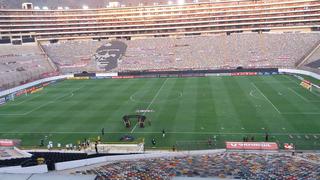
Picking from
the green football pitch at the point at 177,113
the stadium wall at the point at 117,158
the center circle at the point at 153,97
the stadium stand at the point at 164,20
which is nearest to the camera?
the stadium wall at the point at 117,158

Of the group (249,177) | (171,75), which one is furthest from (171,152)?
(171,75)

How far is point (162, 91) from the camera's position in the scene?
192 ft

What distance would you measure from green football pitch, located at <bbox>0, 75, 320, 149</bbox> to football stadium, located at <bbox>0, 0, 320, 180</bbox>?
6.9 inches

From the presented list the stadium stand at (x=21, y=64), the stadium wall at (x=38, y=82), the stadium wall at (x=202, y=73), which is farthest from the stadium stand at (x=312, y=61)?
the stadium stand at (x=21, y=64)

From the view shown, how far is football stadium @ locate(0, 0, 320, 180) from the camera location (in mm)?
26625

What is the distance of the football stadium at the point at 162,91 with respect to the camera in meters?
26.6

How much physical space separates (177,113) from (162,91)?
50.4ft

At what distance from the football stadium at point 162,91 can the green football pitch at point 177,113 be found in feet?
0.57

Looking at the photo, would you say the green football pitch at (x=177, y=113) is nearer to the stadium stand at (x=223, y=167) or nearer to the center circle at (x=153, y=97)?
the center circle at (x=153, y=97)

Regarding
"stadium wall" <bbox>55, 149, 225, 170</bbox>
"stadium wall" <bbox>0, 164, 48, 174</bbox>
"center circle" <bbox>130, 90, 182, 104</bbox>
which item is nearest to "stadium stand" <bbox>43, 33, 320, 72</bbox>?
"center circle" <bbox>130, 90, 182, 104</bbox>

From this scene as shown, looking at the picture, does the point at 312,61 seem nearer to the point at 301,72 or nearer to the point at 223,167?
the point at 301,72

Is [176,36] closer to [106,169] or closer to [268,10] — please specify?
[268,10]

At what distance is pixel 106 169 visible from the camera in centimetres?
2427

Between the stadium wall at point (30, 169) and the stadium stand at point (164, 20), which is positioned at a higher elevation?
the stadium stand at point (164, 20)
